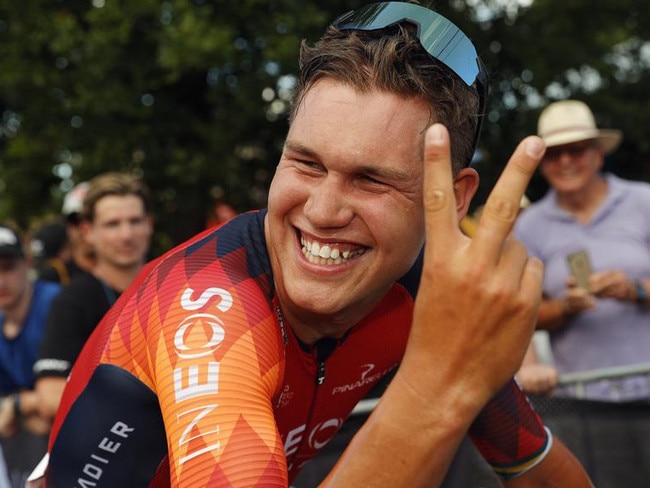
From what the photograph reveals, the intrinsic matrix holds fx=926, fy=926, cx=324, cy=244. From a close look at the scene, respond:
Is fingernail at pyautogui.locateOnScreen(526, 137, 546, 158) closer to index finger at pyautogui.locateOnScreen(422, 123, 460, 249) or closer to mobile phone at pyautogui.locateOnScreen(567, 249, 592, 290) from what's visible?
index finger at pyautogui.locateOnScreen(422, 123, 460, 249)

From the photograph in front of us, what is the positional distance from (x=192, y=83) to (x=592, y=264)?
7995mm

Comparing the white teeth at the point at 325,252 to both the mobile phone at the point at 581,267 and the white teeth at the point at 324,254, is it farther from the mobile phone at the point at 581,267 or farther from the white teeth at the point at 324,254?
the mobile phone at the point at 581,267

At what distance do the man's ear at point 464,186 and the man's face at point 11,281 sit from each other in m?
3.83

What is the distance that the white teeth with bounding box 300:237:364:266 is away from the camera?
7.12 feet

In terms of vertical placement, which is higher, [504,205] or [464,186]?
A: [504,205]

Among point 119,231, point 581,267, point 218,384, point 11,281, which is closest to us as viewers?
point 218,384

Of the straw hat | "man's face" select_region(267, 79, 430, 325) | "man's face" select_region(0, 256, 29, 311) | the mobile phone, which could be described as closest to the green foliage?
"man's face" select_region(0, 256, 29, 311)

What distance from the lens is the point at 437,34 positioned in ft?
7.46

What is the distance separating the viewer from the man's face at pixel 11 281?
5.57 metres

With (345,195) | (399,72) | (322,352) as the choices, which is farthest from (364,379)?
(399,72)

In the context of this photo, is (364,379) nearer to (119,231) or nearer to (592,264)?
(592,264)

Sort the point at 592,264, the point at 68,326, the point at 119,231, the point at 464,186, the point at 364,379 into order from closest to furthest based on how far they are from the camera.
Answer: the point at 464,186 < the point at 364,379 < the point at 68,326 < the point at 592,264 < the point at 119,231

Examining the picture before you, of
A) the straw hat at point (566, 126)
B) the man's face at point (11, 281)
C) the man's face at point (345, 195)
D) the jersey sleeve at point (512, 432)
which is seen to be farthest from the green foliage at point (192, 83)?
the man's face at point (345, 195)

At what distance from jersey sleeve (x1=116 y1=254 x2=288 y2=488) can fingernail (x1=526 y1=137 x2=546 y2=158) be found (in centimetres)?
77
